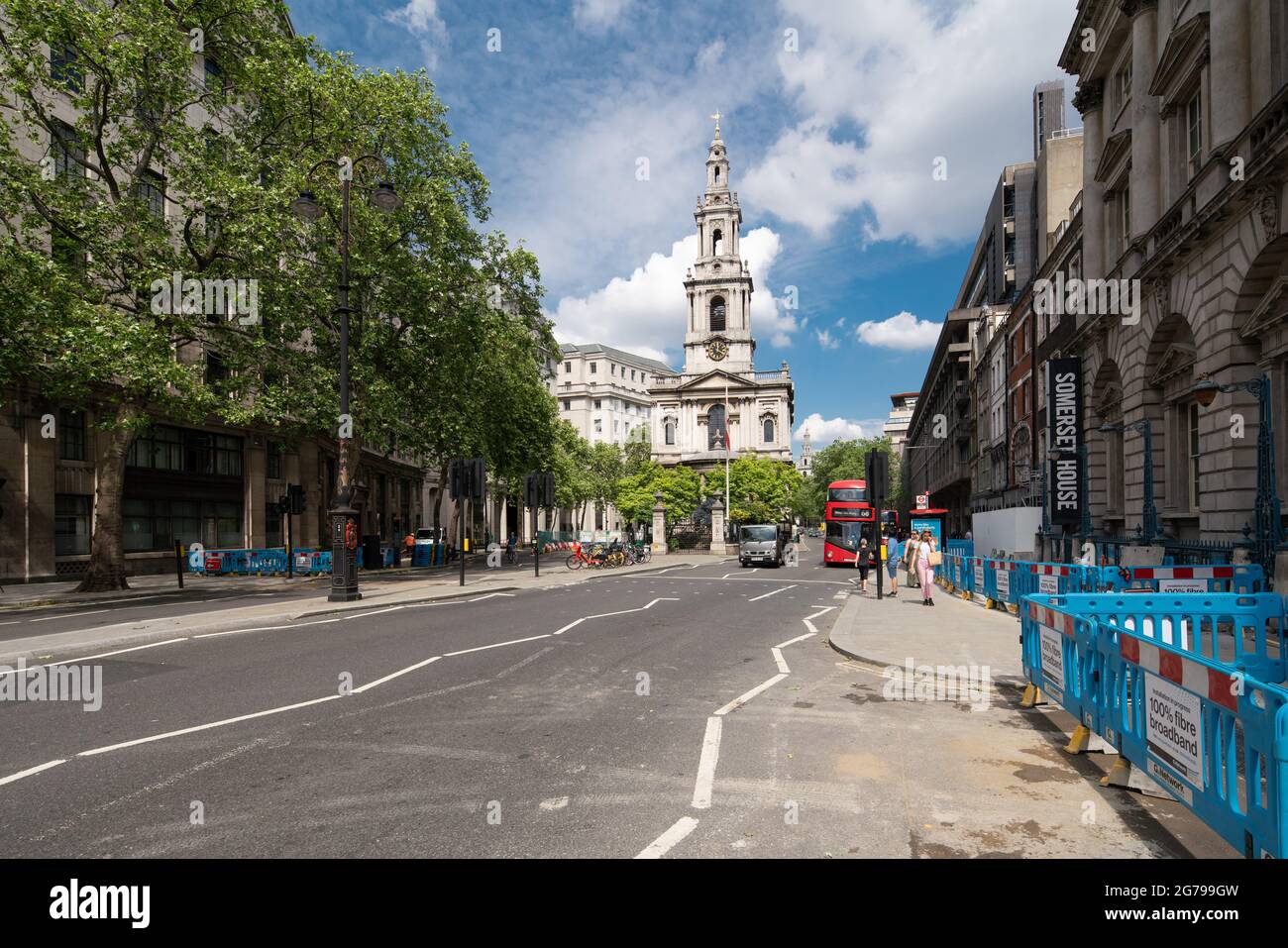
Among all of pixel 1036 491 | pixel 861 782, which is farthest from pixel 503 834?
pixel 1036 491

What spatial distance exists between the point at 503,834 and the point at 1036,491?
32.2 metres

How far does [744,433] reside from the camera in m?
93.9

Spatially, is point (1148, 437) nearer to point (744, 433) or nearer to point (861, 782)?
point (861, 782)

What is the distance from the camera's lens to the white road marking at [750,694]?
23.6 ft

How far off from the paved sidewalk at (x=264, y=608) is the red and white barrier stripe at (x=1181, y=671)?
12393 mm

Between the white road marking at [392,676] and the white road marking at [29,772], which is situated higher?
the white road marking at [29,772]

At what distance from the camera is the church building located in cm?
9288

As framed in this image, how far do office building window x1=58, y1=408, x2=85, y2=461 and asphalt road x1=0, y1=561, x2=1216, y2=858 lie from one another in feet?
64.7

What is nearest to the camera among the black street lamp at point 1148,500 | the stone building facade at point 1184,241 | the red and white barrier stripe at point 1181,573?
the red and white barrier stripe at point 1181,573

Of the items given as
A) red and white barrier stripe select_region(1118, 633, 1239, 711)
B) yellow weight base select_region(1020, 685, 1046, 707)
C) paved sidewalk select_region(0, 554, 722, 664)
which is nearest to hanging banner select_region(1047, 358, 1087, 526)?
paved sidewalk select_region(0, 554, 722, 664)

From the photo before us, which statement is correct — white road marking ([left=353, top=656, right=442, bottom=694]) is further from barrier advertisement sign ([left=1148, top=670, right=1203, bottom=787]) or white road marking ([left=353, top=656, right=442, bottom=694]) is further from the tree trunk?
the tree trunk

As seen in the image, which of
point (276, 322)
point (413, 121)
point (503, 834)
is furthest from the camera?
point (413, 121)

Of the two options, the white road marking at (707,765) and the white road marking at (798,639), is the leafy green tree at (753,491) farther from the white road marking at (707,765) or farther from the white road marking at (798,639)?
the white road marking at (707,765)

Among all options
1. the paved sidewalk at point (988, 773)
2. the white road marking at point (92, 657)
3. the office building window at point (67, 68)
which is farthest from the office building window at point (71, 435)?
the paved sidewalk at point (988, 773)
